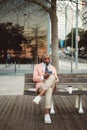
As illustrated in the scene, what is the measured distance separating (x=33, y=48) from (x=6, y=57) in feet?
8.48

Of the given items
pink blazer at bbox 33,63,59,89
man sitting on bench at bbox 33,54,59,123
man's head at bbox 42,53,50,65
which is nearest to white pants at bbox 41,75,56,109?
man sitting on bench at bbox 33,54,59,123

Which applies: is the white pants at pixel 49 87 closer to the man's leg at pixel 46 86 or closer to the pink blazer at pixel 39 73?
the man's leg at pixel 46 86

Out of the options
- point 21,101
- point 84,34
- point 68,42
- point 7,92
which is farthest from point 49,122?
point 68,42

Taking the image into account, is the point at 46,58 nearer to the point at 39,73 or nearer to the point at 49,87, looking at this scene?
the point at 39,73

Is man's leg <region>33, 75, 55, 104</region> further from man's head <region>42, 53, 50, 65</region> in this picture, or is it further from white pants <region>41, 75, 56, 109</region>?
man's head <region>42, 53, 50, 65</region>

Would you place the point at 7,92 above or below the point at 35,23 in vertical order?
below

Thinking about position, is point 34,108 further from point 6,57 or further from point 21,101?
point 6,57

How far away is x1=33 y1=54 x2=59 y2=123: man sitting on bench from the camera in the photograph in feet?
31.5

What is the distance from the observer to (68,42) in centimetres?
10406

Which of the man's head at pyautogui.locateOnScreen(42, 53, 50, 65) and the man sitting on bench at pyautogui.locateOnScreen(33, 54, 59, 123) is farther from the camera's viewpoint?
the man's head at pyautogui.locateOnScreen(42, 53, 50, 65)

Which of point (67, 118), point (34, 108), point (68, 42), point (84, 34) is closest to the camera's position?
point (67, 118)

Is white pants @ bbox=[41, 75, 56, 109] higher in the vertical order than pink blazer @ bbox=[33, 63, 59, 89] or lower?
lower

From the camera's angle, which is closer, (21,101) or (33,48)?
(21,101)

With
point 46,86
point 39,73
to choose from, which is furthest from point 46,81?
point 39,73
